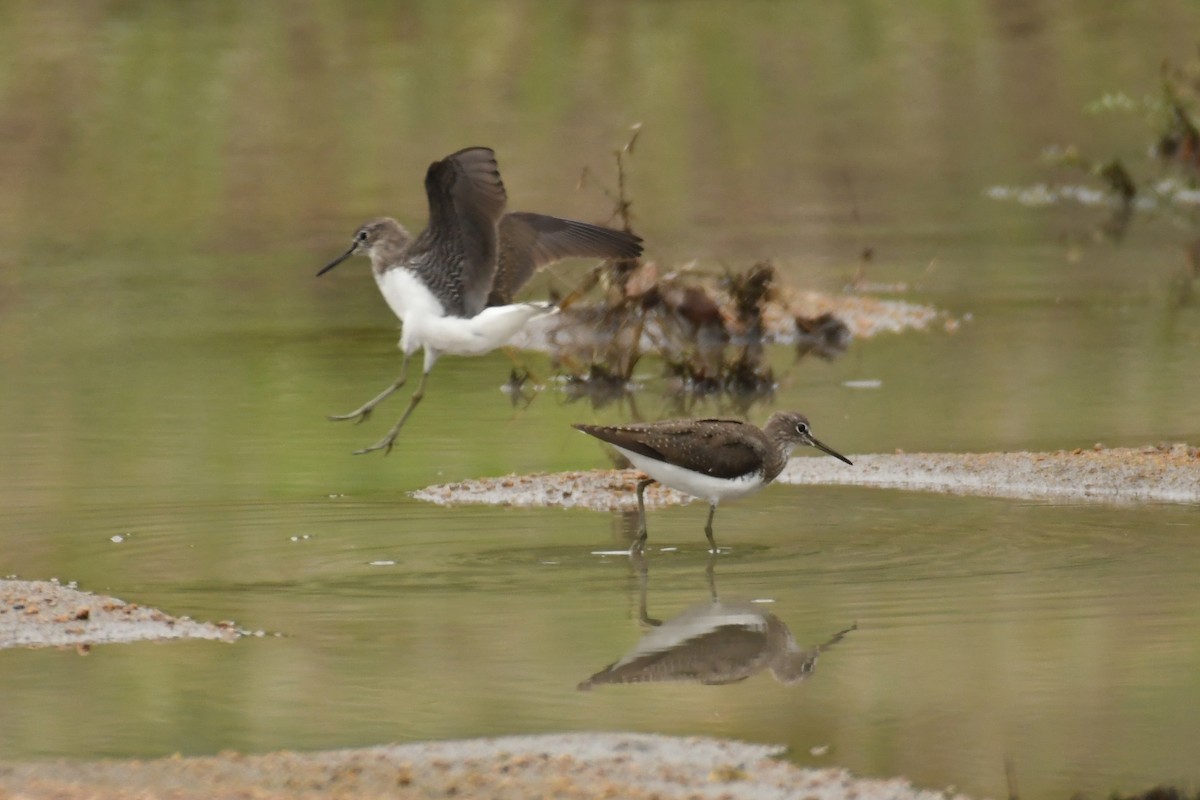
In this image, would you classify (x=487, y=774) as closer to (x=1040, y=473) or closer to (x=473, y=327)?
(x=473, y=327)

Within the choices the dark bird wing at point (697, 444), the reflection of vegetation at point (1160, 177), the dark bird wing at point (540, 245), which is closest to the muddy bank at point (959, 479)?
the dark bird wing at point (540, 245)

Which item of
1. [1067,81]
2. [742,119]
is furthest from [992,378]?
[1067,81]

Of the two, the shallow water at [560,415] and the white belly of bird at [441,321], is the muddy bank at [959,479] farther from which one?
the white belly of bird at [441,321]

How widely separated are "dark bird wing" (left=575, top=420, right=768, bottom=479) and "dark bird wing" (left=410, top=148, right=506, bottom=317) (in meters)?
1.18

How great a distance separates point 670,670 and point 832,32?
110ft

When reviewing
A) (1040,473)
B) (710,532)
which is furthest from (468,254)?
(1040,473)

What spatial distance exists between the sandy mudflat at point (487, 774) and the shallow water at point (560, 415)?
0.76ft

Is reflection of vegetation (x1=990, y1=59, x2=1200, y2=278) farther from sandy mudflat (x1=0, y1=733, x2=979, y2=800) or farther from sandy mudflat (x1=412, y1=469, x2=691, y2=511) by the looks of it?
sandy mudflat (x1=0, y1=733, x2=979, y2=800)

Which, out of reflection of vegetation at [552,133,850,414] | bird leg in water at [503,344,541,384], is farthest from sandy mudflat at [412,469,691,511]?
bird leg in water at [503,344,541,384]

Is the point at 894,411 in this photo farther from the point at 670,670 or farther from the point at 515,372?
the point at 670,670

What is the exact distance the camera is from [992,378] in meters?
16.2

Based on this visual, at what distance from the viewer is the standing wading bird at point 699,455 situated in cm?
1055

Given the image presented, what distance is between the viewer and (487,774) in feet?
23.2

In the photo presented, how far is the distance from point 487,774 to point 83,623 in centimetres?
271
